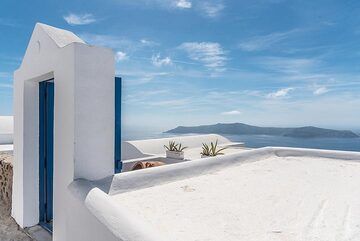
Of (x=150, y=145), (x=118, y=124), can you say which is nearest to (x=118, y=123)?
(x=118, y=124)

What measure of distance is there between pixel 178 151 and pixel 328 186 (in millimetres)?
6633

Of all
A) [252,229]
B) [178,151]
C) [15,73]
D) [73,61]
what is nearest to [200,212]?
[252,229]

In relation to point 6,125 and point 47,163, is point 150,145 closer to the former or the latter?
point 47,163

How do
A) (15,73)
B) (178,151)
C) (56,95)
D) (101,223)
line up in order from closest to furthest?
1. (101,223)
2. (56,95)
3. (15,73)
4. (178,151)

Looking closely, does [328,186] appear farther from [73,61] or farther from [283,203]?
[73,61]

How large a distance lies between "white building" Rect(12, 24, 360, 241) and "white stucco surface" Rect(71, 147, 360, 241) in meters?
0.01

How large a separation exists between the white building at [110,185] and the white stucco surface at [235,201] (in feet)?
0.04

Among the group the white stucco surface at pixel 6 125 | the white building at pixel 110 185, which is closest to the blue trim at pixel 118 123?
the white building at pixel 110 185

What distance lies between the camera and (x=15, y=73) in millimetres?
4625

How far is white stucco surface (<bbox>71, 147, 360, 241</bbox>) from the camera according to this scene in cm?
221

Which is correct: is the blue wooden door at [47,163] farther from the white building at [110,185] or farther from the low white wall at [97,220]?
the low white wall at [97,220]

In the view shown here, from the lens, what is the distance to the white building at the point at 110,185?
7.54 ft

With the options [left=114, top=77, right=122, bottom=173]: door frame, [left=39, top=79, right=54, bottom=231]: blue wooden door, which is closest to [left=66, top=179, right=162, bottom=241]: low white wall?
[left=114, top=77, right=122, bottom=173]: door frame

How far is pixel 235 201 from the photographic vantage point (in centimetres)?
306
